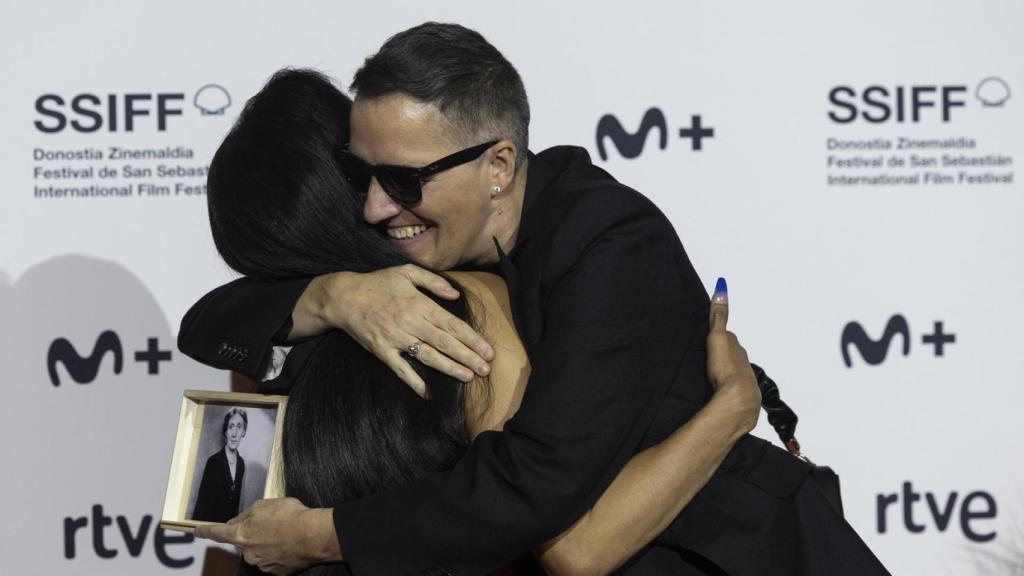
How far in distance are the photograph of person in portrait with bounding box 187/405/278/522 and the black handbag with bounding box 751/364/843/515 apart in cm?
79

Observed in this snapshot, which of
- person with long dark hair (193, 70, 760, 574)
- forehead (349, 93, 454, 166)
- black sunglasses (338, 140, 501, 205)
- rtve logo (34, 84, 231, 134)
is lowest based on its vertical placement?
person with long dark hair (193, 70, 760, 574)

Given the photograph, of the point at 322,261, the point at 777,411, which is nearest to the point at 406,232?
the point at 322,261

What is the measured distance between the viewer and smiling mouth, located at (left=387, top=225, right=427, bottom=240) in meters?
1.63

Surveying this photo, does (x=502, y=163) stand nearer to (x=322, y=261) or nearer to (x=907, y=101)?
(x=322, y=261)

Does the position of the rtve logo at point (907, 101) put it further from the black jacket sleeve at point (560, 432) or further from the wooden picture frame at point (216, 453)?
the wooden picture frame at point (216, 453)

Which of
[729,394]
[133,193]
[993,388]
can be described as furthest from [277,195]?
[993,388]

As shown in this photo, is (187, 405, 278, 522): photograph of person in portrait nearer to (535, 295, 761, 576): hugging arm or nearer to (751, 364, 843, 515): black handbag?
(535, 295, 761, 576): hugging arm

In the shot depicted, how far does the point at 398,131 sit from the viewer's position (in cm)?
147

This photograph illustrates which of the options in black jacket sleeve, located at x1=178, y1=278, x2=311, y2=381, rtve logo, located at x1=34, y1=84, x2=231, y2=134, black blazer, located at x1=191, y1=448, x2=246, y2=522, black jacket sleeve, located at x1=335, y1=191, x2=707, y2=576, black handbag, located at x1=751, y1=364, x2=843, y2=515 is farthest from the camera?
rtve logo, located at x1=34, y1=84, x2=231, y2=134

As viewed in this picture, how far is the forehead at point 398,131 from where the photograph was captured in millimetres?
1459

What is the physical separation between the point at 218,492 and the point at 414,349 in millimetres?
364

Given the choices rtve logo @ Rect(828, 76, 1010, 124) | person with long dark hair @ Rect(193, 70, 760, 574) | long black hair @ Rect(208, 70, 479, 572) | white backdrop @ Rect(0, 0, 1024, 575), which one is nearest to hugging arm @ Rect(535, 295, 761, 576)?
person with long dark hair @ Rect(193, 70, 760, 574)

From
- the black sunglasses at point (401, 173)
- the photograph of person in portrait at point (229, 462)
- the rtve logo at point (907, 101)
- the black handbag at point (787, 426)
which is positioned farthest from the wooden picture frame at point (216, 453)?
the rtve logo at point (907, 101)

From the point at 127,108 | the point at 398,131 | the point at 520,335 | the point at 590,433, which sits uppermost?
the point at 127,108
